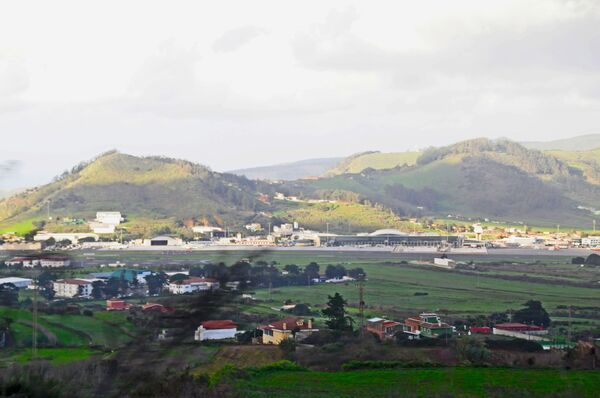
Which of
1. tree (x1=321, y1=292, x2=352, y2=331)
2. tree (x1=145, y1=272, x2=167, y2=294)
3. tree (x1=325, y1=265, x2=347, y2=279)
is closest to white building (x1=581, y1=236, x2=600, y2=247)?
tree (x1=325, y1=265, x2=347, y2=279)

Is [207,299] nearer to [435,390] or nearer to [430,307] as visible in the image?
[435,390]

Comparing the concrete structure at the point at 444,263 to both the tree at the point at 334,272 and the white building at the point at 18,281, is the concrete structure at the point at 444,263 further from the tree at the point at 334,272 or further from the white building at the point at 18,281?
the white building at the point at 18,281

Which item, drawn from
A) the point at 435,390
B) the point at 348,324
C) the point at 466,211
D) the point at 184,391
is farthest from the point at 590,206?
the point at 184,391

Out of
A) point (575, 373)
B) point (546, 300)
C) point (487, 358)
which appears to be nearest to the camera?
point (575, 373)

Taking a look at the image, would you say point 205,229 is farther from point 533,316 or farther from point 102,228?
point 533,316

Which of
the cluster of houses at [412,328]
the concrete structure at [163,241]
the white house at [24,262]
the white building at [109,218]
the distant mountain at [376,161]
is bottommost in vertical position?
the cluster of houses at [412,328]

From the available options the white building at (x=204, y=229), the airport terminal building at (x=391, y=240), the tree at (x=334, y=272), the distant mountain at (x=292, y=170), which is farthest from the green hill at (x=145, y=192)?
the distant mountain at (x=292, y=170)
